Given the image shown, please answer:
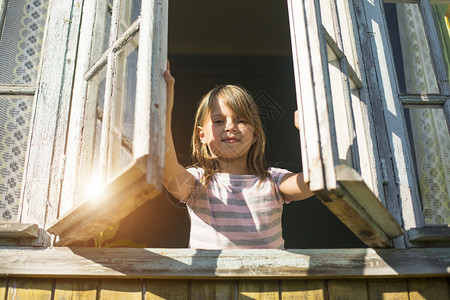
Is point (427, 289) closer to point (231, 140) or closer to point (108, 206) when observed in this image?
point (231, 140)

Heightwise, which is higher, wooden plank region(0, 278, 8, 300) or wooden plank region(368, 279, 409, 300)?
wooden plank region(0, 278, 8, 300)

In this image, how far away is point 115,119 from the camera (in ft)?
5.68

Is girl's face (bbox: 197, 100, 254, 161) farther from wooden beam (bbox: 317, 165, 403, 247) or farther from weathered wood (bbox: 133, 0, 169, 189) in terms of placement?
weathered wood (bbox: 133, 0, 169, 189)

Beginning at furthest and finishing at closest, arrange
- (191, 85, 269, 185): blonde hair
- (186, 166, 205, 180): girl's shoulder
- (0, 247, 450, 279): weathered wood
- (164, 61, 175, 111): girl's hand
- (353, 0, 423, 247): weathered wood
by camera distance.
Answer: (191, 85, 269, 185): blonde hair, (186, 166, 205, 180): girl's shoulder, (353, 0, 423, 247): weathered wood, (0, 247, 450, 279): weathered wood, (164, 61, 175, 111): girl's hand

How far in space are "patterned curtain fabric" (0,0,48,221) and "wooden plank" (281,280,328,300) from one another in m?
1.17

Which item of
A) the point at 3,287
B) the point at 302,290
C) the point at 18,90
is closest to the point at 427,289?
the point at 302,290

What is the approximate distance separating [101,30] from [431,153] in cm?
169

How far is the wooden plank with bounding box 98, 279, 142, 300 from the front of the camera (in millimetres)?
1922

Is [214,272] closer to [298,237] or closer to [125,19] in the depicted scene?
[125,19]

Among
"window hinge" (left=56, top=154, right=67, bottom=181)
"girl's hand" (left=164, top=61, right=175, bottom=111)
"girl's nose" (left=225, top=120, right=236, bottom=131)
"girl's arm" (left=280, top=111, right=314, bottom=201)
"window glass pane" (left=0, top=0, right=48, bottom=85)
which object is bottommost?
"girl's arm" (left=280, top=111, right=314, bottom=201)

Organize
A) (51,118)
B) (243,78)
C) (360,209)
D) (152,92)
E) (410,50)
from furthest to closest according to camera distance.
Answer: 1. (243,78)
2. (410,50)
3. (51,118)
4. (360,209)
5. (152,92)

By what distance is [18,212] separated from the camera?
209cm

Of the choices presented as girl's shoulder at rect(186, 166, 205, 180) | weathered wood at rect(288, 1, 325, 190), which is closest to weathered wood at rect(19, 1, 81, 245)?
girl's shoulder at rect(186, 166, 205, 180)

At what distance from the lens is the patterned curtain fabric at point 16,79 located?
7.20ft
